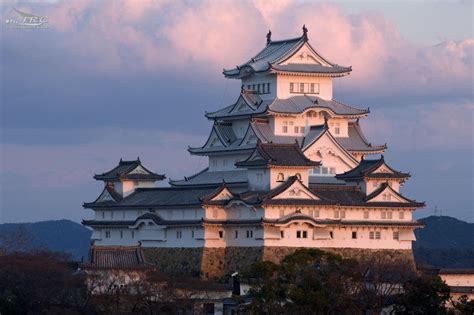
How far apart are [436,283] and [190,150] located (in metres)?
22.5

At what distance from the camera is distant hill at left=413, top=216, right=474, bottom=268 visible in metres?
136

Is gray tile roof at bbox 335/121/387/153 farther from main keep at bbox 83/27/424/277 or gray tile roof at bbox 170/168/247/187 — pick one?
gray tile roof at bbox 170/168/247/187

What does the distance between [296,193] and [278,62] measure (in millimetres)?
10027

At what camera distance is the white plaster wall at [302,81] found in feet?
267

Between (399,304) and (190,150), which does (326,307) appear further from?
(190,150)

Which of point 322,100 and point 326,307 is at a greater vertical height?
point 322,100

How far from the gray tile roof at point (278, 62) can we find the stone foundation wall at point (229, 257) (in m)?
10.7

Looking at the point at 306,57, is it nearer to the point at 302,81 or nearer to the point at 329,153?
the point at 302,81

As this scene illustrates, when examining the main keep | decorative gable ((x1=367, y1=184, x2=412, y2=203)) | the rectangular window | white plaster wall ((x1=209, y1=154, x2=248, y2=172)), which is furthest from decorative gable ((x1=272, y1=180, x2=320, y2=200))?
white plaster wall ((x1=209, y1=154, x2=248, y2=172))

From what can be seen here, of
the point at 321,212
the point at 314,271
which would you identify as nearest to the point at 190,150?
the point at 321,212

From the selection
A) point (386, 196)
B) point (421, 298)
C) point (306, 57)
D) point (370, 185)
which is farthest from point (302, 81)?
point (421, 298)

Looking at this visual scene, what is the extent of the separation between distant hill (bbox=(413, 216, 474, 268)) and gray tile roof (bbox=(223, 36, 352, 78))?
167 feet

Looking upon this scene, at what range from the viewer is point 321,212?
244ft

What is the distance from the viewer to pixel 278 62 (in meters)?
81.0
